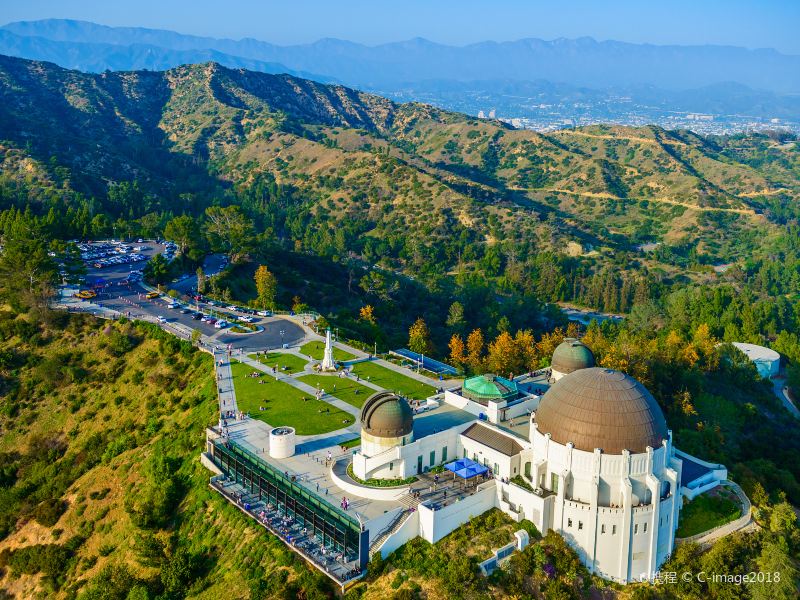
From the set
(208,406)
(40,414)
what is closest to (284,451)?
(208,406)

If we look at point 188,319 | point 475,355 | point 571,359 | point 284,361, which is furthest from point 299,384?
point 475,355

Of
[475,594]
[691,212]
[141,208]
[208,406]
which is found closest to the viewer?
[475,594]

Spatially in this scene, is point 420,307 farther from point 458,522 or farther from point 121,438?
point 458,522

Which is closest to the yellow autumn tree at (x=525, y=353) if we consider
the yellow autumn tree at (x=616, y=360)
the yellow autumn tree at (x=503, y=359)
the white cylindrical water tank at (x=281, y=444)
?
the yellow autumn tree at (x=503, y=359)

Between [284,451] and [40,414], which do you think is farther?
[40,414]

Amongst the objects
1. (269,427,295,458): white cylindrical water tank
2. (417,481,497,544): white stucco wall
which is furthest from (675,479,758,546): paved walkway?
(269,427,295,458): white cylindrical water tank

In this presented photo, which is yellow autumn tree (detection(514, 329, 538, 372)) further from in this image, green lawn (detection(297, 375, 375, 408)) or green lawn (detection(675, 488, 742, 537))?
green lawn (detection(675, 488, 742, 537))

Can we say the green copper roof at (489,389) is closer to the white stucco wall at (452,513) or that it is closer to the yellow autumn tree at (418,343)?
the white stucco wall at (452,513)
